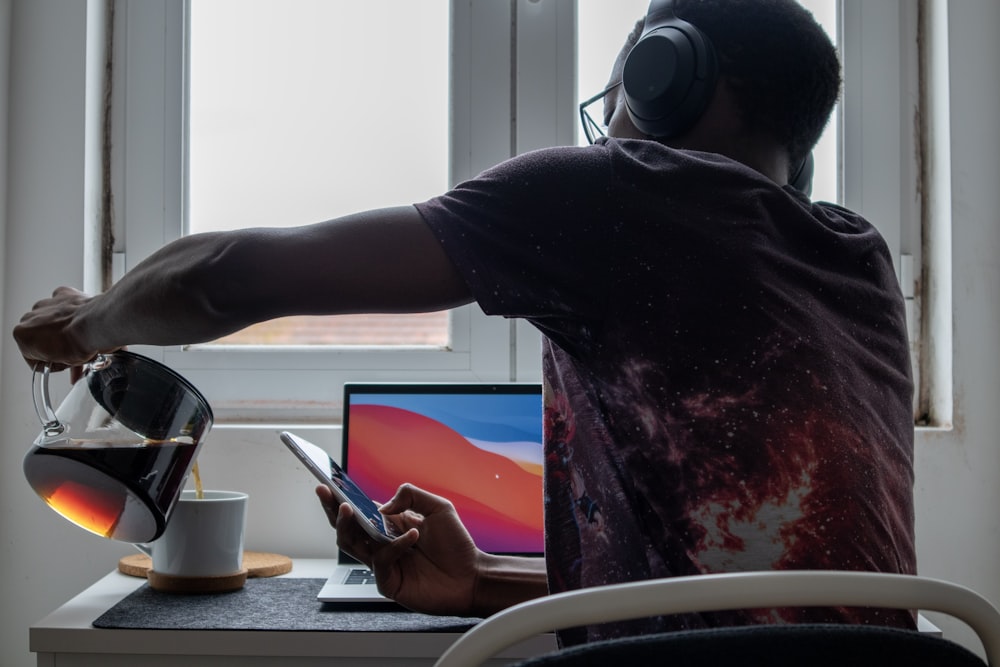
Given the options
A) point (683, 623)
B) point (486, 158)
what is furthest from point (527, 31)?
point (683, 623)

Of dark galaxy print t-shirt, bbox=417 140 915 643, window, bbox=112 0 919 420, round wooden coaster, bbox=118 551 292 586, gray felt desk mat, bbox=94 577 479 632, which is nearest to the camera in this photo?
dark galaxy print t-shirt, bbox=417 140 915 643

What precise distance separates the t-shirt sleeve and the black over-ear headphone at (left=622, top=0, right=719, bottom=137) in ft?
0.49

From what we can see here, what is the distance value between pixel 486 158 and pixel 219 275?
3.06 ft

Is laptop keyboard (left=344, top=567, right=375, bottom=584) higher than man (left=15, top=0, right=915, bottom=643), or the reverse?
man (left=15, top=0, right=915, bottom=643)

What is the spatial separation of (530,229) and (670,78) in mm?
203

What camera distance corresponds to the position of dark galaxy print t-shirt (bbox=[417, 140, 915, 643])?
64cm

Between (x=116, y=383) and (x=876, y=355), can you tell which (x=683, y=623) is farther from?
(x=116, y=383)

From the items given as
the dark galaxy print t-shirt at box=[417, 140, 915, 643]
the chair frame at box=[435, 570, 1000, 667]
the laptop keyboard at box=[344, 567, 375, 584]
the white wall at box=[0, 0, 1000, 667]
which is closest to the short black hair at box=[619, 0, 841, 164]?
the dark galaxy print t-shirt at box=[417, 140, 915, 643]

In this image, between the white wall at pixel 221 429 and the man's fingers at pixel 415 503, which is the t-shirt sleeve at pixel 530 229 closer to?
the man's fingers at pixel 415 503

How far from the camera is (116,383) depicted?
94 centimetres

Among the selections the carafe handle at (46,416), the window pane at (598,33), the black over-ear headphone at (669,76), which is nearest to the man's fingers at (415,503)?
the carafe handle at (46,416)

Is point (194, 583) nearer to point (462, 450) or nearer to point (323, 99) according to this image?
point (462, 450)

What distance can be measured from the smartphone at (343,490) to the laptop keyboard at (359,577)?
0.65 feet

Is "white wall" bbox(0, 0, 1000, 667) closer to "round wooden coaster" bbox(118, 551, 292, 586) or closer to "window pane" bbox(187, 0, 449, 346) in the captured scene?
"round wooden coaster" bbox(118, 551, 292, 586)
